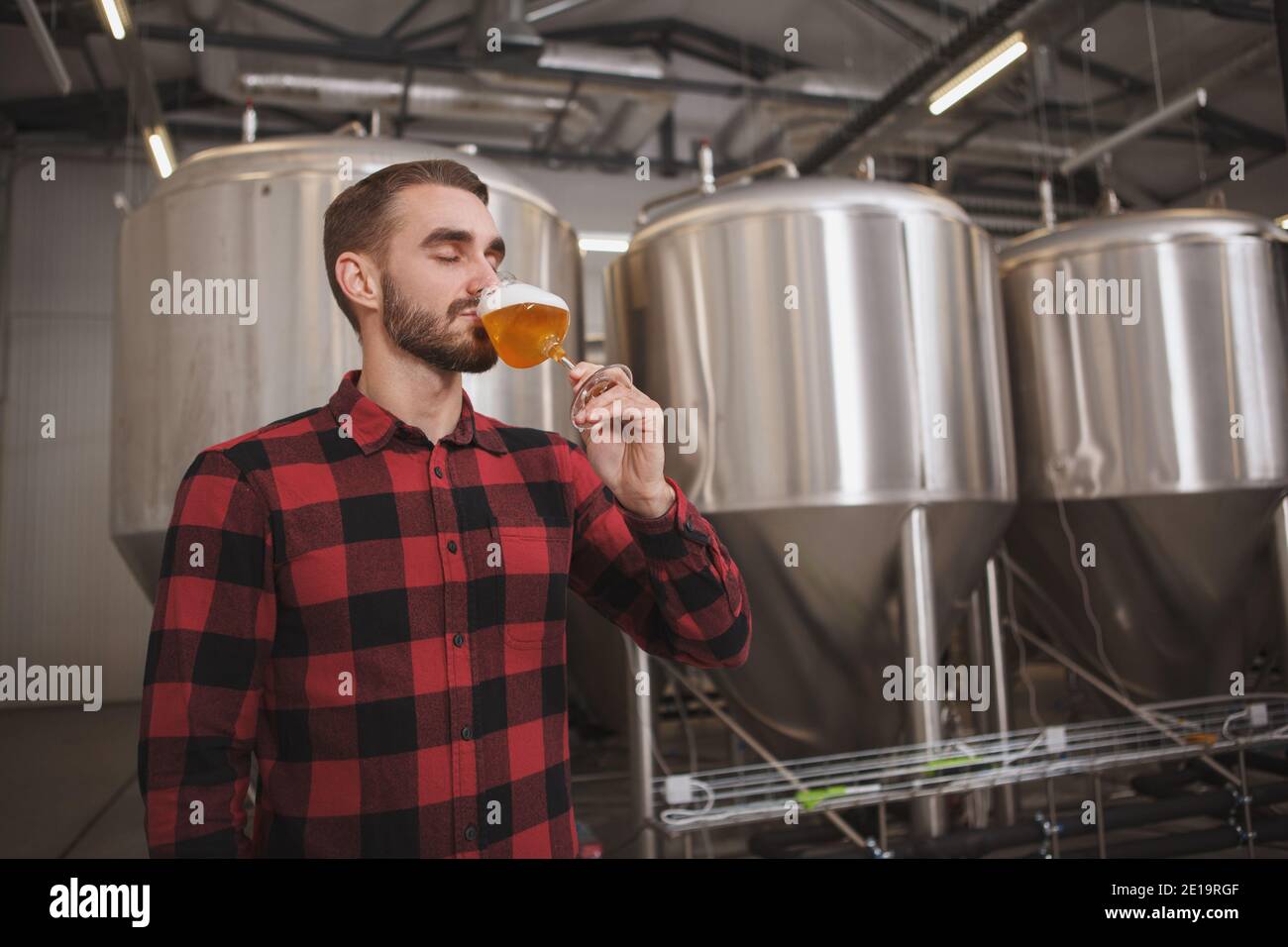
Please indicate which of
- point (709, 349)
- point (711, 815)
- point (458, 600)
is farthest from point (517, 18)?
point (458, 600)

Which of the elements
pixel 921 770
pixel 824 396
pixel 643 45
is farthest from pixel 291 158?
pixel 643 45

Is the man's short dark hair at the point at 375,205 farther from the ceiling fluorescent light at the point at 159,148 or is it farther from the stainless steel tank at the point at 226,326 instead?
the ceiling fluorescent light at the point at 159,148

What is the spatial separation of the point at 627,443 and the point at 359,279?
47cm

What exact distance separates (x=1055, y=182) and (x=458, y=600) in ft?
35.2

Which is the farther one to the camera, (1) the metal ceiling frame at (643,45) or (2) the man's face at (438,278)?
(1) the metal ceiling frame at (643,45)

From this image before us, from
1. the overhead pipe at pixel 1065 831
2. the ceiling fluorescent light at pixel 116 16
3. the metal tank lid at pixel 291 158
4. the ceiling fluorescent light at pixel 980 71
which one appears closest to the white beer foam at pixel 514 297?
the metal tank lid at pixel 291 158

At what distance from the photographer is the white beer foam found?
1207 millimetres

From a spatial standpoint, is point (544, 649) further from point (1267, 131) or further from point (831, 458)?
point (1267, 131)

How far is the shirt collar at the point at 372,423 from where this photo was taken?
4.20ft

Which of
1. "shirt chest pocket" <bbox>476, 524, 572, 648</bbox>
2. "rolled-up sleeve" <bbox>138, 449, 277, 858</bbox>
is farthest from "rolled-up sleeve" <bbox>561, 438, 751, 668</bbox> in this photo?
"rolled-up sleeve" <bbox>138, 449, 277, 858</bbox>

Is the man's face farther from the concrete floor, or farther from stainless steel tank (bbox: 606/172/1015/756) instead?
the concrete floor

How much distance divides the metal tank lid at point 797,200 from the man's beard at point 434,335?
1.69m

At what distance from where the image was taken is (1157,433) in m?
3.32

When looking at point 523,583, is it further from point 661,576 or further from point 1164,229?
point 1164,229
